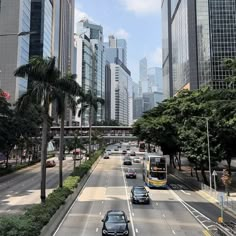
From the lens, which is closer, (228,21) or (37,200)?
(37,200)

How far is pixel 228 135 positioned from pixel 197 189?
8046mm

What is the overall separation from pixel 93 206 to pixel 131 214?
5111 mm

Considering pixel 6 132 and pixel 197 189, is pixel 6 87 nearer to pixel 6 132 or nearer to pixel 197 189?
pixel 6 132

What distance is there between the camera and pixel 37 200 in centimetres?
3650

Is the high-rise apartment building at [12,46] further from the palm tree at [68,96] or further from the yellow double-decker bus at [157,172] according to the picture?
the palm tree at [68,96]

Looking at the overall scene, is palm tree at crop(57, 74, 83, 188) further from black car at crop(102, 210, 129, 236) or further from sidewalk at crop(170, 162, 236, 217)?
sidewalk at crop(170, 162, 236, 217)

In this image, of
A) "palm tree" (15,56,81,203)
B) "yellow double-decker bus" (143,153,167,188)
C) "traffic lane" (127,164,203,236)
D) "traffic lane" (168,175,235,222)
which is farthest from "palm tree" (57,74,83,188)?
"traffic lane" (168,175,235,222)

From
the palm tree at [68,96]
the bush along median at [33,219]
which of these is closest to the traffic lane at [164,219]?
the bush along median at [33,219]

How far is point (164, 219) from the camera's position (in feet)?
90.0

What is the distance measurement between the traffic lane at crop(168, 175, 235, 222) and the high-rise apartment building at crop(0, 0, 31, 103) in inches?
3409

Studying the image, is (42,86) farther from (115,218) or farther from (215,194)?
(215,194)

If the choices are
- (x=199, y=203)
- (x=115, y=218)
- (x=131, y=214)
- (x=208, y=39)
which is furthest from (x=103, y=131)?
(x=115, y=218)

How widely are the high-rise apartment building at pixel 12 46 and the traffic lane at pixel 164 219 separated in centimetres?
9487

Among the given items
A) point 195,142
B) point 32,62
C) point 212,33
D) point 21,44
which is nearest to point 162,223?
point 32,62
